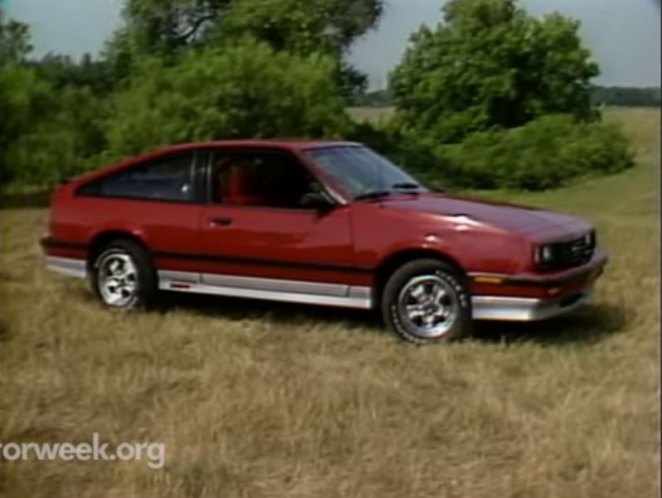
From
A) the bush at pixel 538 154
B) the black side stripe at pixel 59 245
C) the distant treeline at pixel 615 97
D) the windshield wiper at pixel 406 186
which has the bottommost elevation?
the black side stripe at pixel 59 245

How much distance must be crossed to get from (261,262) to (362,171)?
382 millimetres

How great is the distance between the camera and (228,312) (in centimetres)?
298

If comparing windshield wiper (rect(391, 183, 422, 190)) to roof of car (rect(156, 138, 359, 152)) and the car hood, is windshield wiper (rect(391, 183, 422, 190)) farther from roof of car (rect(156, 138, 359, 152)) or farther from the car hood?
roof of car (rect(156, 138, 359, 152))

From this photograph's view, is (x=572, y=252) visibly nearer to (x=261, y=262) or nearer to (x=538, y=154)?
(x=538, y=154)

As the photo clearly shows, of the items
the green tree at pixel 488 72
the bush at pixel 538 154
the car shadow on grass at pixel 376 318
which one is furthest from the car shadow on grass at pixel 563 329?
the green tree at pixel 488 72

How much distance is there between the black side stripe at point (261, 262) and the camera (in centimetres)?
286

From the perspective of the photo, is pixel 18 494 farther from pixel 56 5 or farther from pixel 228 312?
pixel 56 5

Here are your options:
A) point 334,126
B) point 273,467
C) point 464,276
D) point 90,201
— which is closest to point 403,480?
point 273,467

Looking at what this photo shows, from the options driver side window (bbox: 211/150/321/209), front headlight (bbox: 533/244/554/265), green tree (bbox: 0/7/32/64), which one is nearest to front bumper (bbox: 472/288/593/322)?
front headlight (bbox: 533/244/554/265)

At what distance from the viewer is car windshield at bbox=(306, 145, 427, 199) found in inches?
113

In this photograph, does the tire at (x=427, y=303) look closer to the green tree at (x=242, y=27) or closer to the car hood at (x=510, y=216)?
the car hood at (x=510, y=216)

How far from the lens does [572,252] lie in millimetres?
2748

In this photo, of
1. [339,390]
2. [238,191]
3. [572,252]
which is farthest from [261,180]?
[572,252]

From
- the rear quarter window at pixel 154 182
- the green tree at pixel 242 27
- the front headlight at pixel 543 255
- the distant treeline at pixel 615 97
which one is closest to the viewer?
the distant treeline at pixel 615 97
